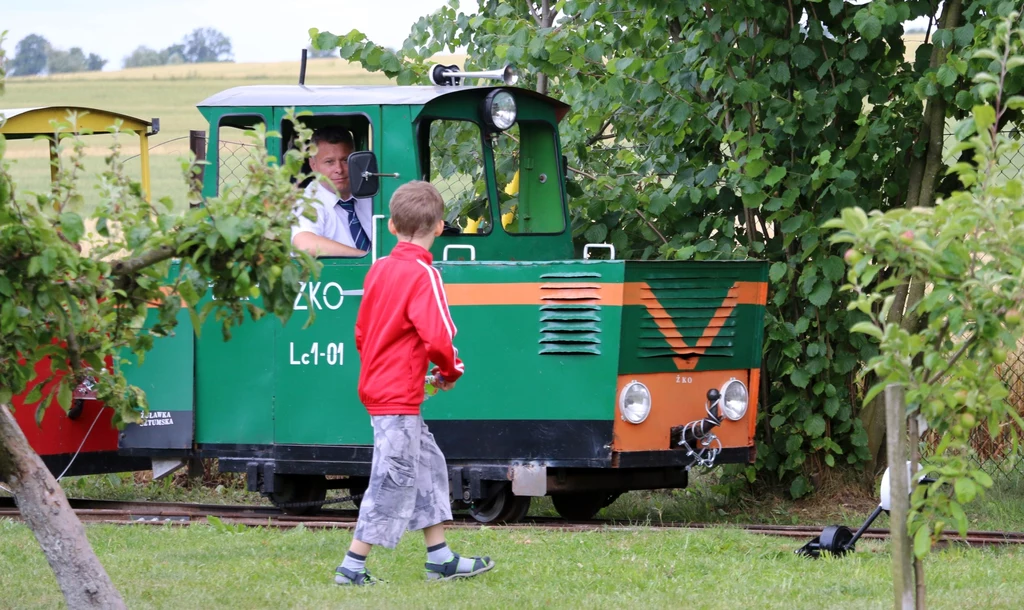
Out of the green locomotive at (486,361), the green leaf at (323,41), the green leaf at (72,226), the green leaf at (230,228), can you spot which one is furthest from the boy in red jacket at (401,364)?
the green leaf at (323,41)

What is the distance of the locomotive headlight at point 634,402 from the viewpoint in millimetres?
6785

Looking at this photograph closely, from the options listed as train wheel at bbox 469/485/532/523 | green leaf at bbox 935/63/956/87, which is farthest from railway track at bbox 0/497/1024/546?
green leaf at bbox 935/63/956/87

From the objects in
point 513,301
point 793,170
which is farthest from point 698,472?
point 513,301

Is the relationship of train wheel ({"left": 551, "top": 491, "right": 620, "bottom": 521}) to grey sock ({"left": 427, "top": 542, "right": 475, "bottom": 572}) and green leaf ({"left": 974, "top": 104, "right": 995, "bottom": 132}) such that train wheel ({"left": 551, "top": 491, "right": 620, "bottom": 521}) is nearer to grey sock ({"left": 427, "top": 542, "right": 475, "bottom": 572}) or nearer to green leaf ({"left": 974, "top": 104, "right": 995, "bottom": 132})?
grey sock ({"left": 427, "top": 542, "right": 475, "bottom": 572})

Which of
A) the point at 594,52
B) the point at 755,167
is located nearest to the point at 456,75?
the point at 594,52

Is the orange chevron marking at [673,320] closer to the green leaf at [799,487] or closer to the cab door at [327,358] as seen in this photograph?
the cab door at [327,358]

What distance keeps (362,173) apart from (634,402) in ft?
5.98

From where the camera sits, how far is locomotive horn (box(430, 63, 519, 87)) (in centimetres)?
787

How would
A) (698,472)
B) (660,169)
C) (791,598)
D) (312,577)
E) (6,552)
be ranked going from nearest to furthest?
1. (791,598)
2. (312,577)
3. (6,552)
4. (660,169)
5. (698,472)

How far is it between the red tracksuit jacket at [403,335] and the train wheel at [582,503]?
282cm

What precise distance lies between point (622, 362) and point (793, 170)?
80.9 inches

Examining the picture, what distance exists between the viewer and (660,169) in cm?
883

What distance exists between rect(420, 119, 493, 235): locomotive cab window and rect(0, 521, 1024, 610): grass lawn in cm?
200

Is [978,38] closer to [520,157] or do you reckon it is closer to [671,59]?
[671,59]
